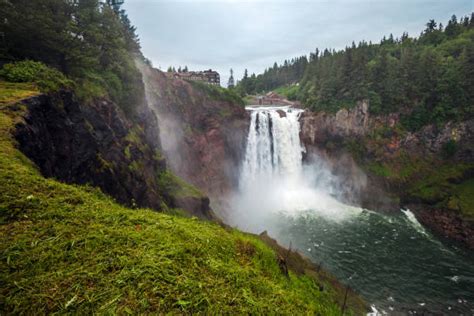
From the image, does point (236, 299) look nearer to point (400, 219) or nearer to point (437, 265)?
point (437, 265)

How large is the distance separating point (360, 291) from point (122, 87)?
25.5 metres

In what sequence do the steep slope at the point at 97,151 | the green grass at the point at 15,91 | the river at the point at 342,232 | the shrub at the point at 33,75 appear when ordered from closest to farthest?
the green grass at the point at 15,91
the steep slope at the point at 97,151
the shrub at the point at 33,75
the river at the point at 342,232

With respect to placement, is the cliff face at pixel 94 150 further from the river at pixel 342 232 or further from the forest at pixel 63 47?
the river at pixel 342 232

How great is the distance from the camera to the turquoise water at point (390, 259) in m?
17.0

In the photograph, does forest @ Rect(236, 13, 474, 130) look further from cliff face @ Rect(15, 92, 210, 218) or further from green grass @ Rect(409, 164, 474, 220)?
cliff face @ Rect(15, 92, 210, 218)

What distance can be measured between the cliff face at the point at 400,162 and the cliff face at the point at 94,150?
27404 millimetres

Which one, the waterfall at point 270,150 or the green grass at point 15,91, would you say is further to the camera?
the waterfall at point 270,150

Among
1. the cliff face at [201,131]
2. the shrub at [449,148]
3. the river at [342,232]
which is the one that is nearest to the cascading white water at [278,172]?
the river at [342,232]

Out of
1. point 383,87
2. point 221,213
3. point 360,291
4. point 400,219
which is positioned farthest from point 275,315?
point 383,87

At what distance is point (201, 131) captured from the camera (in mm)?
37906

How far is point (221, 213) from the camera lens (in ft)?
101

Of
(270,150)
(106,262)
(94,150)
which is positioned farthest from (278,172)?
(106,262)

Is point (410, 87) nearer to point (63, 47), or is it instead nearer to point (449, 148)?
point (449, 148)

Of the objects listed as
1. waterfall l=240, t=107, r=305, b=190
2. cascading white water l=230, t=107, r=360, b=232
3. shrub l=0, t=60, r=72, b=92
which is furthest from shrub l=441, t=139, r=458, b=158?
shrub l=0, t=60, r=72, b=92
